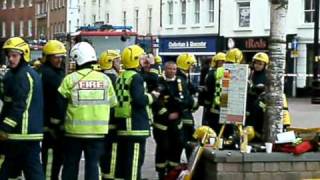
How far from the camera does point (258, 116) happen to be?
12.0 m

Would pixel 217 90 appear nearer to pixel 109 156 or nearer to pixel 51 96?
pixel 109 156

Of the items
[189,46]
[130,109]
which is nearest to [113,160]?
[130,109]

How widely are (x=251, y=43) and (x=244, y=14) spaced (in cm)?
187

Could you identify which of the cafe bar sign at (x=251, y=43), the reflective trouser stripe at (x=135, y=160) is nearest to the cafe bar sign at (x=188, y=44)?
the cafe bar sign at (x=251, y=43)

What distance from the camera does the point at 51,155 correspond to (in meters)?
10.8

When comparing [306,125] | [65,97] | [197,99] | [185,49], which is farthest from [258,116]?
[185,49]

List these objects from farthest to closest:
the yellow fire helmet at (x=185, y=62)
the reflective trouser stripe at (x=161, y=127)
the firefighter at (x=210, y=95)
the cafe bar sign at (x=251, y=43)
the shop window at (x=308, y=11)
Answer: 1. the cafe bar sign at (x=251, y=43)
2. the shop window at (x=308, y=11)
3. the firefighter at (x=210, y=95)
4. the yellow fire helmet at (x=185, y=62)
5. the reflective trouser stripe at (x=161, y=127)

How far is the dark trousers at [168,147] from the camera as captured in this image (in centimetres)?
1235

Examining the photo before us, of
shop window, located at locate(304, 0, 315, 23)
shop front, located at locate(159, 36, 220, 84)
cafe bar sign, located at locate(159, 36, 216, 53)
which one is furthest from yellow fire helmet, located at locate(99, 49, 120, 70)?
cafe bar sign, located at locate(159, 36, 216, 53)

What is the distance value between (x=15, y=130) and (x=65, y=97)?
707mm

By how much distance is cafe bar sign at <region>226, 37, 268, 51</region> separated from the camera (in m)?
47.1

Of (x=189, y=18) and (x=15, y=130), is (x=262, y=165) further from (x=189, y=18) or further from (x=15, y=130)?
(x=189, y=18)

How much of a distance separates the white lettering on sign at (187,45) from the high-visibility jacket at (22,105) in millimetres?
41524

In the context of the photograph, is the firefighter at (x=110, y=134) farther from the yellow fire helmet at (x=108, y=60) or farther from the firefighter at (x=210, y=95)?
the firefighter at (x=210, y=95)
